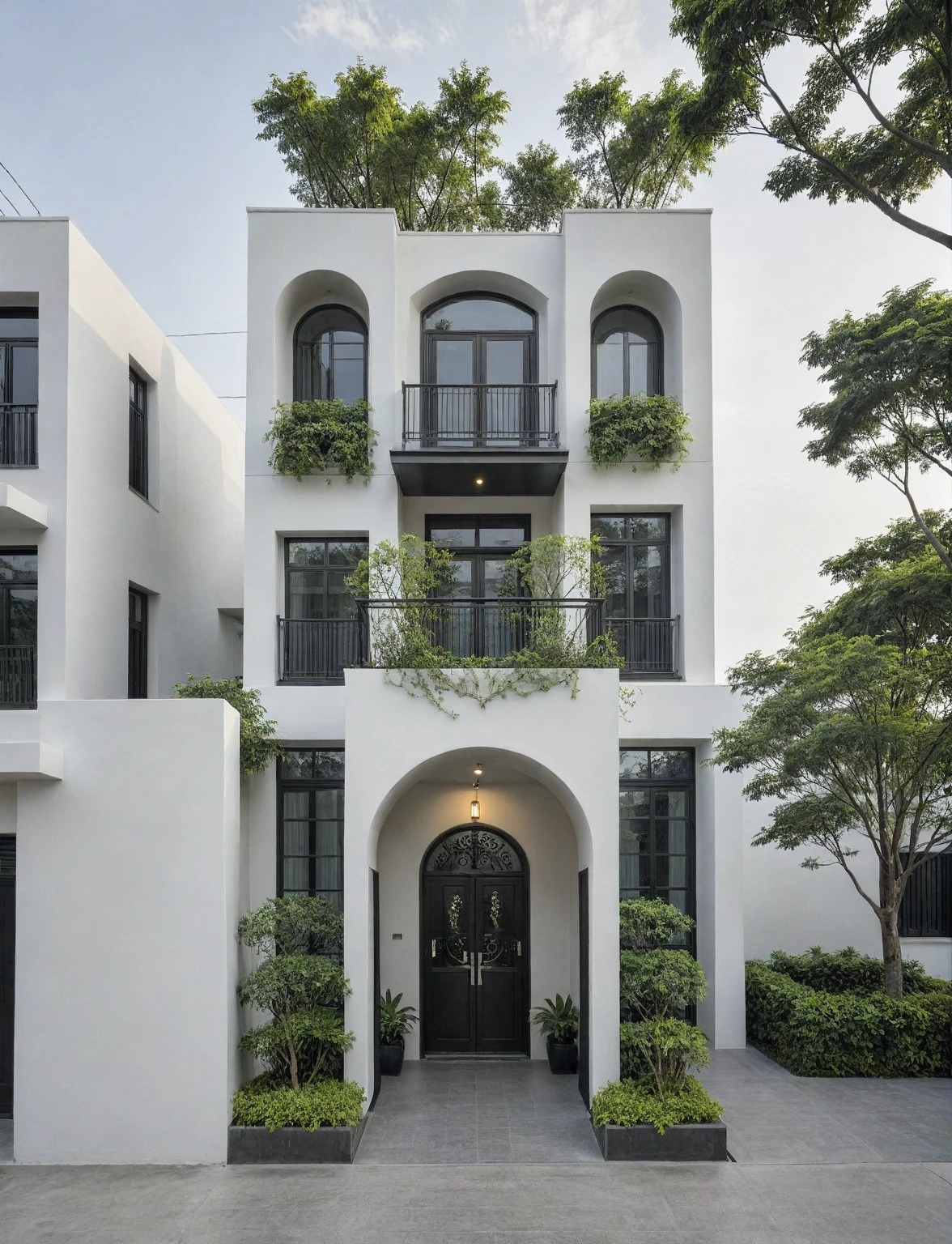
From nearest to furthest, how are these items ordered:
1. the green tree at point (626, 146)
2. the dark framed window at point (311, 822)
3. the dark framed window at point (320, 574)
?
the dark framed window at point (311, 822)
the dark framed window at point (320, 574)
the green tree at point (626, 146)

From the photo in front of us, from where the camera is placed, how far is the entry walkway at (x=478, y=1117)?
8898 mm

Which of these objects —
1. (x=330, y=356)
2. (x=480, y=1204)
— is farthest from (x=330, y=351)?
(x=480, y=1204)

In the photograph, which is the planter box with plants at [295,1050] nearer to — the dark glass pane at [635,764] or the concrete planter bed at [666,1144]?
the concrete planter bed at [666,1144]

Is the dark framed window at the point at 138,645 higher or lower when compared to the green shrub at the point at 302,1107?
higher

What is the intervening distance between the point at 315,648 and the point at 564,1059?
5.88 metres

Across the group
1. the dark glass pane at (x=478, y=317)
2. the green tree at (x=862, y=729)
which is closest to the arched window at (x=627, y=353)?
the dark glass pane at (x=478, y=317)

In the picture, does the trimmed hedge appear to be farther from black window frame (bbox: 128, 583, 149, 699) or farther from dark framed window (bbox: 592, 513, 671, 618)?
black window frame (bbox: 128, 583, 149, 699)

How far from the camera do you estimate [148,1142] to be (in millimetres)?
8828

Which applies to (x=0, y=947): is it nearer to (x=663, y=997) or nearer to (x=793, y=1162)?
(x=663, y=997)

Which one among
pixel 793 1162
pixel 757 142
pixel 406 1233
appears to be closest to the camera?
pixel 406 1233

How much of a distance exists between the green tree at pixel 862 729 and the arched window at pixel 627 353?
3.98 m

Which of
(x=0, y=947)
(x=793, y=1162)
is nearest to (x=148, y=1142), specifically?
(x=0, y=947)

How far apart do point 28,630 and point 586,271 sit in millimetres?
8286

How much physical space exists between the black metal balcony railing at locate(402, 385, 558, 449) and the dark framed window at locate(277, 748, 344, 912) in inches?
169
